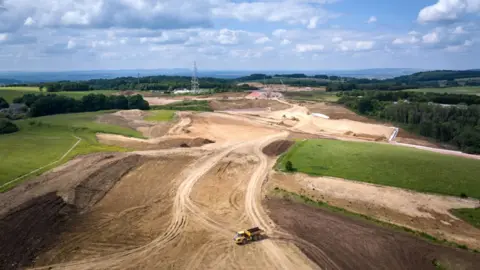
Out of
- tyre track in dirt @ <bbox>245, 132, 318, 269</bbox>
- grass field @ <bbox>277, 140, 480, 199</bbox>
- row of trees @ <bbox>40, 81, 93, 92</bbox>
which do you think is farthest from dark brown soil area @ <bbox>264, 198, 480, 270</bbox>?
row of trees @ <bbox>40, 81, 93, 92</bbox>

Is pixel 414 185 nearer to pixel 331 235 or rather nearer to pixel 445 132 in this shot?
pixel 331 235

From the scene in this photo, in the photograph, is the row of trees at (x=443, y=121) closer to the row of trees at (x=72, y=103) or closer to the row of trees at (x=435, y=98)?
the row of trees at (x=435, y=98)

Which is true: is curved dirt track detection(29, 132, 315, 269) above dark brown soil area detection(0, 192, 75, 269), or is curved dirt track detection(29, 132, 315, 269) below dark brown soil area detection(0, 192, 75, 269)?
below

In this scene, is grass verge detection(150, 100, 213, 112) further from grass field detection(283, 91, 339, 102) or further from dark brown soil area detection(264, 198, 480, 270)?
dark brown soil area detection(264, 198, 480, 270)

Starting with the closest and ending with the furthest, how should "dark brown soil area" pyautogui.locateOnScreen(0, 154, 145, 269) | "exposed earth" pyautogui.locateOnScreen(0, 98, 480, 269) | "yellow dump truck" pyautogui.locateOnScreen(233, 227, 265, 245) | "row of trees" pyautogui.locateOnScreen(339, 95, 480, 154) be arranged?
"exposed earth" pyautogui.locateOnScreen(0, 98, 480, 269)
"dark brown soil area" pyautogui.locateOnScreen(0, 154, 145, 269)
"yellow dump truck" pyautogui.locateOnScreen(233, 227, 265, 245)
"row of trees" pyautogui.locateOnScreen(339, 95, 480, 154)

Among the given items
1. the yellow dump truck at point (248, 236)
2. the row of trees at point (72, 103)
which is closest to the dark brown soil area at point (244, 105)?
the row of trees at point (72, 103)

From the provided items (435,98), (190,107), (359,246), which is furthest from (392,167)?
(435,98)
